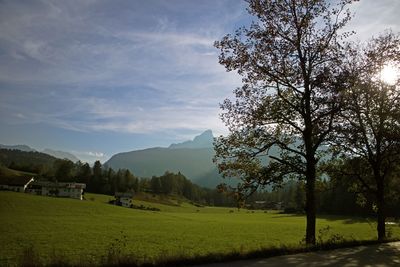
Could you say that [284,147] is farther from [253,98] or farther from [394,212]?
[394,212]

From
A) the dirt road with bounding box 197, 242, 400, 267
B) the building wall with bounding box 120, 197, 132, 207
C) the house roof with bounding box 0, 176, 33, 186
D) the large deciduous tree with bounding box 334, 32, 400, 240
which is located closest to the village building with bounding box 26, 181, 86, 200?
the house roof with bounding box 0, 176, 33, 186

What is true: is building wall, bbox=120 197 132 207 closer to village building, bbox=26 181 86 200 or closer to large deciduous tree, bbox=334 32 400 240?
village building, bbox=26 181 86 200

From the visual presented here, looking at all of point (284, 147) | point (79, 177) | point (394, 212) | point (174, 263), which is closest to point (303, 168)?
point (284, 147)

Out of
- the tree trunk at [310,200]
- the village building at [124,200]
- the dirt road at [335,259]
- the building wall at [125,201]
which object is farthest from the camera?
the building wall at [125,201]

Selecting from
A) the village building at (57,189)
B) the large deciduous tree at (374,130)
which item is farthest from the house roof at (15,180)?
the large deciduous tree at (374,130)

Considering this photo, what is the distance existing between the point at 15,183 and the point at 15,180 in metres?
3.16

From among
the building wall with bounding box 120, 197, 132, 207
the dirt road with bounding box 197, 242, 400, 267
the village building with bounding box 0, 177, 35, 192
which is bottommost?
the building wall with bounding box 120, 197, 132, 207

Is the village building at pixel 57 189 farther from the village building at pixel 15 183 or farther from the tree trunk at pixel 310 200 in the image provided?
the tree trunk at pixel 310 200

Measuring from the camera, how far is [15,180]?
157 m

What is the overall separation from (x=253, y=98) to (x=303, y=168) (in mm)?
4384

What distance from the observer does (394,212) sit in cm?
11444

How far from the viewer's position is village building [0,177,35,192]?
150 metres

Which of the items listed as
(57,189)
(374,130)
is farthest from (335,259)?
(57,189)

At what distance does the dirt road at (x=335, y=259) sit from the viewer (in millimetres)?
12308
